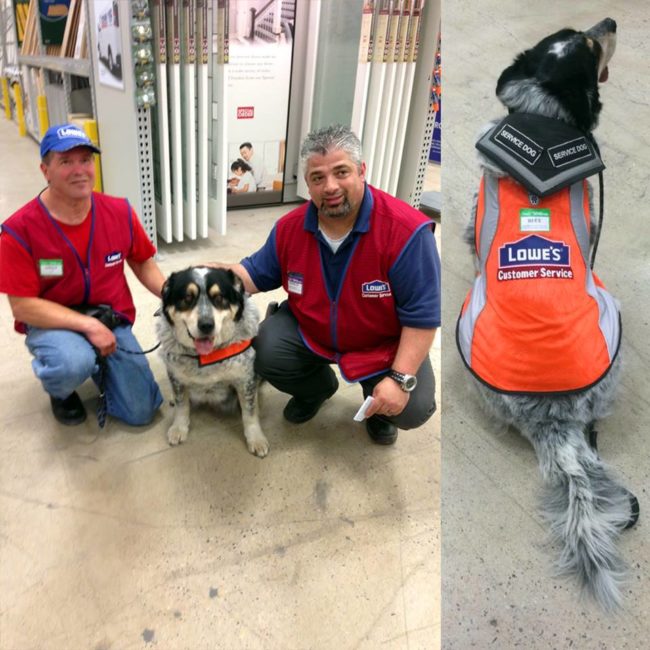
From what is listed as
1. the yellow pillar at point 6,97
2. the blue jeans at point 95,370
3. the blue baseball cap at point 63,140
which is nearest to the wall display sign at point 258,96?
the blue baseball cap at point 63,140

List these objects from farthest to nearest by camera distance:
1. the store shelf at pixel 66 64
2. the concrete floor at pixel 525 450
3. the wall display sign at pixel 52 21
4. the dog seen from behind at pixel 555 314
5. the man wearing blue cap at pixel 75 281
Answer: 1. the wall display sign at pixel 52 21
2. the store shelf at pixel 66 64
3. the man wearing blue cap at pixel 75 281
4. the dog seen from behind at pixel 555 314
5. the concrete floor at pixel 525 450

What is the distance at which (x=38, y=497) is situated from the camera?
1.34 m

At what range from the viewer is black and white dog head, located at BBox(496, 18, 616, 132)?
4.56 feet

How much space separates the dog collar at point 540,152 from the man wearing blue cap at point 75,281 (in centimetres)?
117

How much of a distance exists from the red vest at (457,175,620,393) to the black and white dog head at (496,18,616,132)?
0.24m

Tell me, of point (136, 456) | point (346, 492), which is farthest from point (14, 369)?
point (346, 492)

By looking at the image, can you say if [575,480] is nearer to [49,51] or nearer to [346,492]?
[346,492]

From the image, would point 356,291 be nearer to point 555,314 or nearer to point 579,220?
point 555,314

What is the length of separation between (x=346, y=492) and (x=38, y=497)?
87 cm

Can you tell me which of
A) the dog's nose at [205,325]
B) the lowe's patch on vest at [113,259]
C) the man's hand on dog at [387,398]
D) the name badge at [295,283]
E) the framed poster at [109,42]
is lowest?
the man's hand on dog at [387,398]

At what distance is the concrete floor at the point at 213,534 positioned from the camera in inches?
42.3

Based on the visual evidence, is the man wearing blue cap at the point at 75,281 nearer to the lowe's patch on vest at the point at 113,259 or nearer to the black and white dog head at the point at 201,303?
the lowe's patch on vest at the point at 113,259

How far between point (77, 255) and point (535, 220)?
135 cm

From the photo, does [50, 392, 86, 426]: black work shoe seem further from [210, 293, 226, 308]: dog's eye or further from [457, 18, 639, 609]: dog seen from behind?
[457, 18, 639, 609]: dog seen from behind
